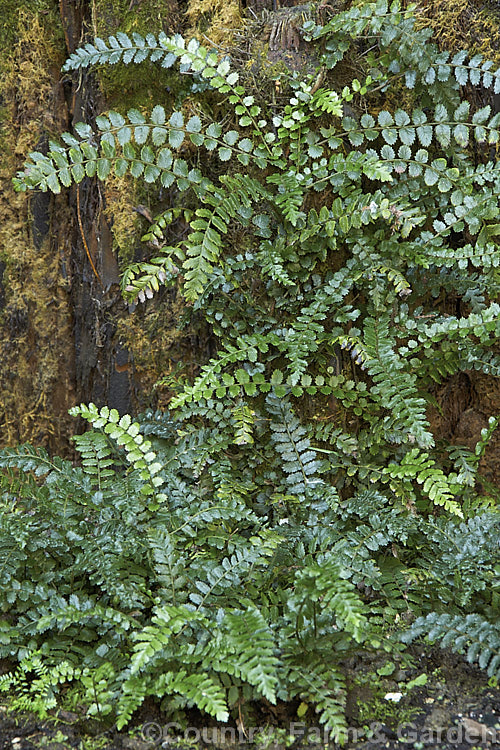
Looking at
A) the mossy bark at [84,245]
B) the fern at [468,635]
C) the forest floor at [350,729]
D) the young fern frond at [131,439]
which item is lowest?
the forest floor at [350,729]

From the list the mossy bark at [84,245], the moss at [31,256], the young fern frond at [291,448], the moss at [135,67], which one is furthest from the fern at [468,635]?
the moss at [135,67]

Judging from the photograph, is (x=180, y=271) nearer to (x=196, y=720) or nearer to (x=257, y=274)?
(x=257, y=274)

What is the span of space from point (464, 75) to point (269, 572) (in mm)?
2047

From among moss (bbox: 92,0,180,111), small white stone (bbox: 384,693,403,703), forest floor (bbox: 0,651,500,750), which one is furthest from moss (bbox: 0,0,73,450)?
small white stone (bbox: 384,693,403,703)

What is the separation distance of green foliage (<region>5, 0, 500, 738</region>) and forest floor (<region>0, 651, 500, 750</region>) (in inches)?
7.1

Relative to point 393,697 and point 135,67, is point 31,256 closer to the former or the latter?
point 135,67

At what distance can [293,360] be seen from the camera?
7.75 ft

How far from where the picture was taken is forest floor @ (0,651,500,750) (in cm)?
157

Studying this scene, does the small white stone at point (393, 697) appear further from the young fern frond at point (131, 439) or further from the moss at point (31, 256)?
the moss at point (31, 256)

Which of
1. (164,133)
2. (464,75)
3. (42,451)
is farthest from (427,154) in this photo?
(42,451)

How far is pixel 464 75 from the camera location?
238 centimetres

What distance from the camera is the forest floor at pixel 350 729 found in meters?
1.57

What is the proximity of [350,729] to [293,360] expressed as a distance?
1.26m

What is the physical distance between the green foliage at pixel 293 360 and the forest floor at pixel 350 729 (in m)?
0.18
